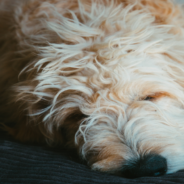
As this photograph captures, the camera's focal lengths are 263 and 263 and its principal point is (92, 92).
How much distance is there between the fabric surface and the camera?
1.26 meters

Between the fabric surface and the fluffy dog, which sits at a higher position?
the fluffy dog

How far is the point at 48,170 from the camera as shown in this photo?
4.42ft

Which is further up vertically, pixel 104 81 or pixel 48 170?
pixel 104 81

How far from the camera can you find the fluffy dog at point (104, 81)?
143cm

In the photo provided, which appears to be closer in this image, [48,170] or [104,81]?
[48,170]

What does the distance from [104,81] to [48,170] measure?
A: 0.59 meters

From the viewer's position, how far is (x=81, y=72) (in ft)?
5.38

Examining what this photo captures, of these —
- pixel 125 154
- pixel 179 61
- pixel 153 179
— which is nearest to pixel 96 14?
pixel 179 61

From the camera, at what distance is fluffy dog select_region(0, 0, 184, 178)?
1.43 meters

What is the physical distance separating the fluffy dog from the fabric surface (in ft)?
0.24

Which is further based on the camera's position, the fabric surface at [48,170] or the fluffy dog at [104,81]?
the fluffy dog at [104,81]

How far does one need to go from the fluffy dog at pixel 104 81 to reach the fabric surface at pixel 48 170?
74 millimetres

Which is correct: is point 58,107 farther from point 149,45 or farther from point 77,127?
point 149,45

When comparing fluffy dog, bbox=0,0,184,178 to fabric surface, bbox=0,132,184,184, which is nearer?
A: fabric surface, bbox=0,132,184,184
